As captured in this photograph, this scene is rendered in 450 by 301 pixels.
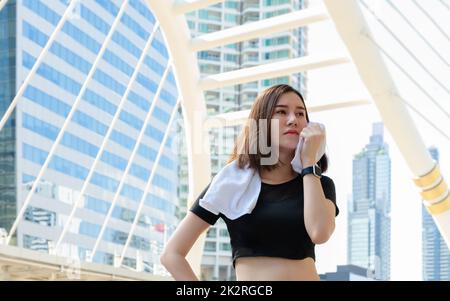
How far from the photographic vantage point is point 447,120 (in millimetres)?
6535

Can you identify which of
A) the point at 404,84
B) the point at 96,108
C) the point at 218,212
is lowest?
the point at 218,212

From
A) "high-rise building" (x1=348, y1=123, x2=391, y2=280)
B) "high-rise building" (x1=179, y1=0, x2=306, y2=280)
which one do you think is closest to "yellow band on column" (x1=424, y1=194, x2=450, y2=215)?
"high-rise building" (x1=179, y1=0, x2=306, y2=280)

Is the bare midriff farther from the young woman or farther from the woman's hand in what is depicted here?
the woman's hand

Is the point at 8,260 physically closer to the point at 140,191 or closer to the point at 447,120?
the point at 447,120

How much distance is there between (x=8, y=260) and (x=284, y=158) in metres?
4.42

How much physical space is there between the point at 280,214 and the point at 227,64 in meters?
12.8

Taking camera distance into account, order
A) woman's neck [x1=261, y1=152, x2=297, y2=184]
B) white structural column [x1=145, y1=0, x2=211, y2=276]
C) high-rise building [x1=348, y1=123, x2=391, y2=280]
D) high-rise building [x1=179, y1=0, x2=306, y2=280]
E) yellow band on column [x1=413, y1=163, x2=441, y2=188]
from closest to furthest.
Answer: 1. woman's neck [x1=261, y1=152, x2=297, y2=184]
2. yellow band on column [x1=413, y1=163, x2=441, y2=188]
3. white structural column [x1=145, y1=0, x2=211, y2=276]
4. high-rise building [x1=179, y1=0, x2=306, y2=280]
5. high-rise building [x1=348, y1=123, x2=391, y2=280]

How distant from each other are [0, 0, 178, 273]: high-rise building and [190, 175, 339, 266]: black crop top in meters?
13.2

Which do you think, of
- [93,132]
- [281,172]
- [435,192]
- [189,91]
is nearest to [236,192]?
[281,172]

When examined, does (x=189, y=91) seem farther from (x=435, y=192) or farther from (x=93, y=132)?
(x=93, y=132)

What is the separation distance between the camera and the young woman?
1.30 m

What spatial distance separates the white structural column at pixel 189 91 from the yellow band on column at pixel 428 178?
177 centimetres

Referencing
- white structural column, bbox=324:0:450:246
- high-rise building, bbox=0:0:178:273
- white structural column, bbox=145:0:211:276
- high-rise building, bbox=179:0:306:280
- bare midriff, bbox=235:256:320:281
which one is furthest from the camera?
high-rise building, bbox=0:0:178:273
